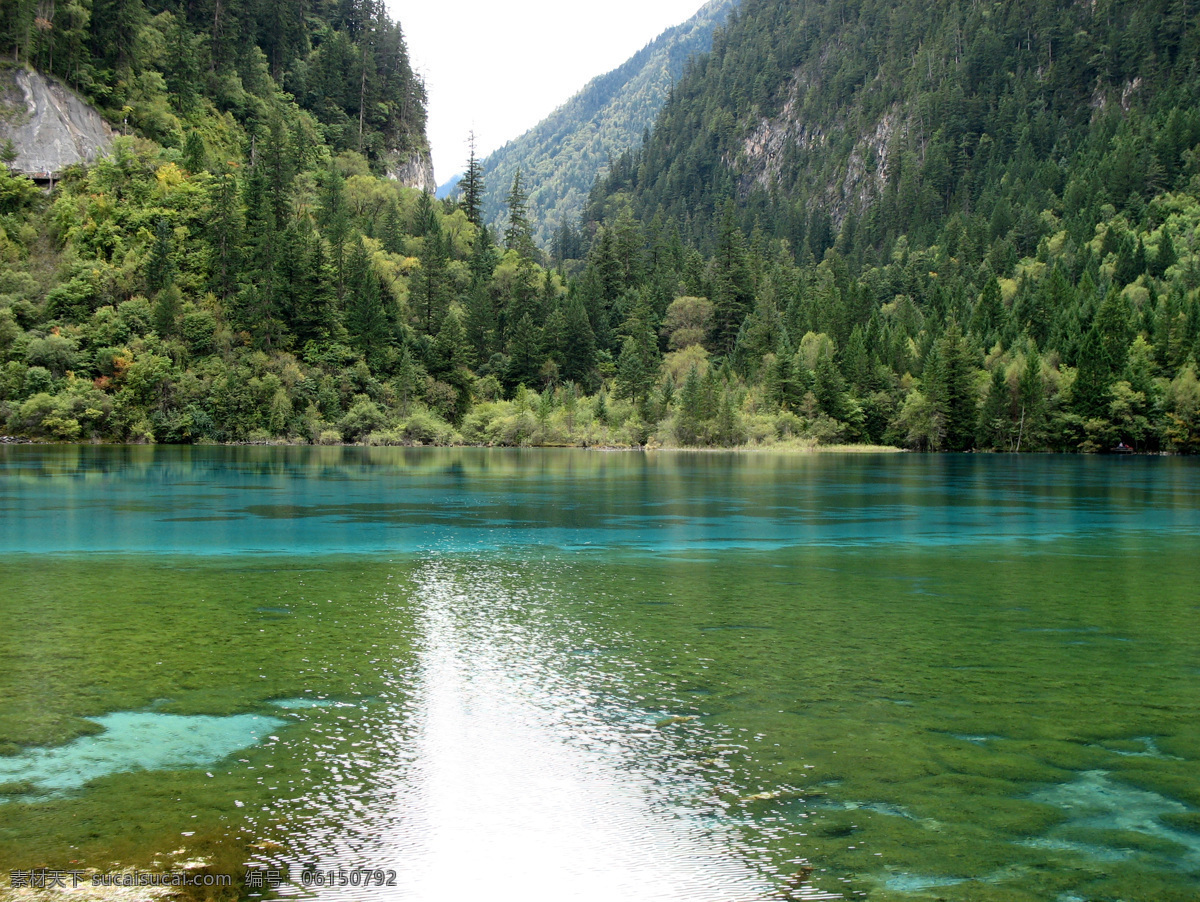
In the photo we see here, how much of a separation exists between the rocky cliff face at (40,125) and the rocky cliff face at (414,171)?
195 feet

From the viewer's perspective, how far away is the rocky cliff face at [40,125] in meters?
112

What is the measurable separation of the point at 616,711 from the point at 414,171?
180 m

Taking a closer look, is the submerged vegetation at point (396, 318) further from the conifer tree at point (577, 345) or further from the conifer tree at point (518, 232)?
the conifer tree at point (518, 232)

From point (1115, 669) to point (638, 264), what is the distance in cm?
15645

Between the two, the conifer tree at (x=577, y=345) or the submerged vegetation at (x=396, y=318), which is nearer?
the submerged vegetation at (x=396, y=318)

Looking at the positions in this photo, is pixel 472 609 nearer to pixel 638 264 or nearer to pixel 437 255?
pixel 437 255

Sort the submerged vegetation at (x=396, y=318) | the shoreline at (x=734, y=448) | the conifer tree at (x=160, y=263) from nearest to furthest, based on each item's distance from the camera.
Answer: the submerged vegetation at (x=396, y=318)
the conifer tree at (x=160, y=263)
the shoreline at (x=734, y=448)

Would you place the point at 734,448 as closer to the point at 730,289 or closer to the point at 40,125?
the point at 730,289

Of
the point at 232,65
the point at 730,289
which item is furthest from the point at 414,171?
the point at 730,289

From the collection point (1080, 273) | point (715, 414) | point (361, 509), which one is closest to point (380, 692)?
point (361, 509)

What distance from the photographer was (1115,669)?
14508 millimetres

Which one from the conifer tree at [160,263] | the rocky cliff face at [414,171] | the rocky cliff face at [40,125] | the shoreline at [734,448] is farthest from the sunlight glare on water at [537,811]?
the rocky cliff face at [414,171]

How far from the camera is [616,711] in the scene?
479 inches

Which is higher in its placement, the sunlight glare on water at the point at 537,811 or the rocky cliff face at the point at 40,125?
the rocky cliff face at the point at 40,125
